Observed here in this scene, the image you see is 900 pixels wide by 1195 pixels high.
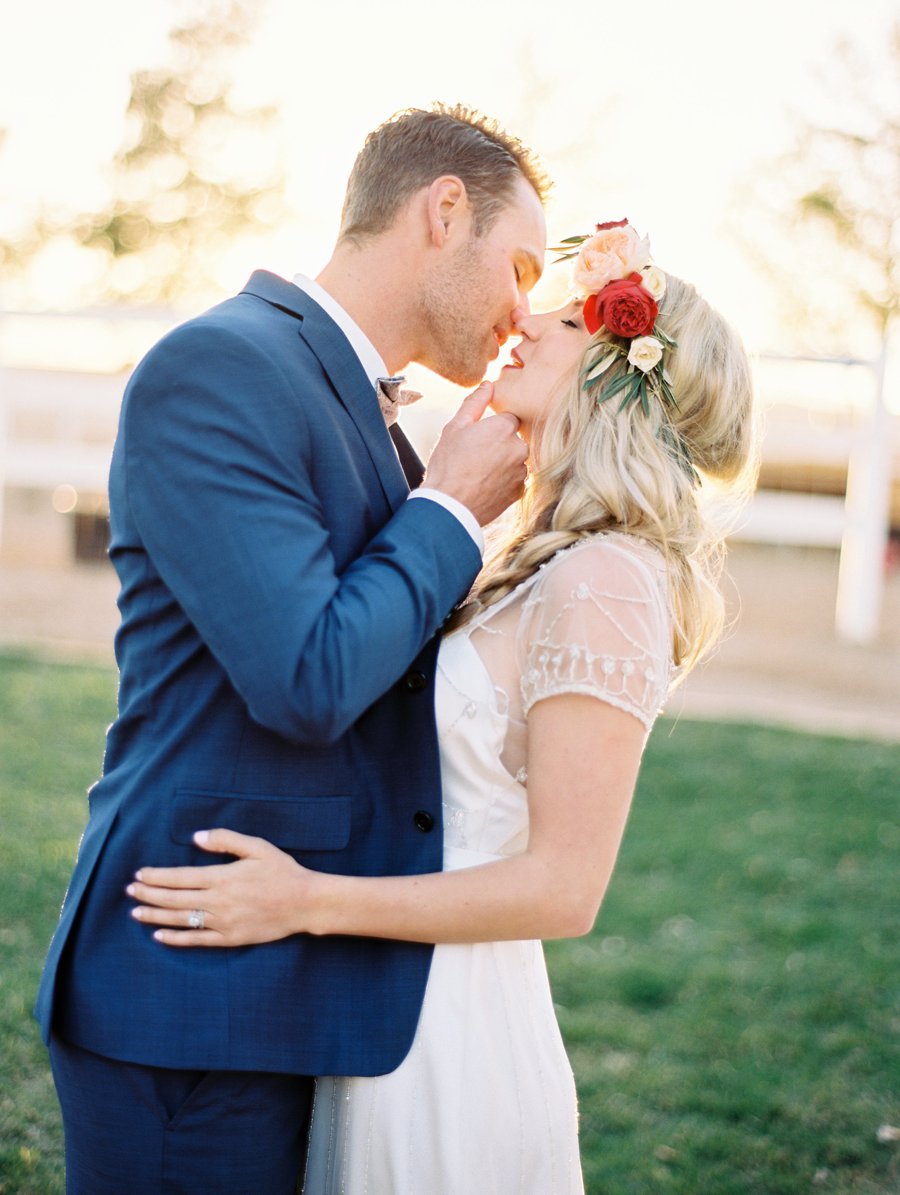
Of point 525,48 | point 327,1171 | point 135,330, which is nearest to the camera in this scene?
point 327,1171

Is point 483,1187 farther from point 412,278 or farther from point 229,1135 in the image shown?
point 412,278

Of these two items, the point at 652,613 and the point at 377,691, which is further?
the point at 652,613

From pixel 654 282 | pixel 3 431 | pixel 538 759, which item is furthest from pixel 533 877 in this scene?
pixel 3 431

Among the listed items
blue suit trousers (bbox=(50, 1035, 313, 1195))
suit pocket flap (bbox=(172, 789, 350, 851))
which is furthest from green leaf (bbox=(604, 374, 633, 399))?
blue suit trousers (bbox=(50, 1035, 313, 1195))

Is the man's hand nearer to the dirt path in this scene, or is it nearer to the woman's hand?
the woman's hand

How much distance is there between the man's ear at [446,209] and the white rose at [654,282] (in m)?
0.37

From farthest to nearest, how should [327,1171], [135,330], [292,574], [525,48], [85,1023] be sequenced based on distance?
1. [135,330]
2. [525,48]
3. [327,1171]
4. [85,1023]
5. [292,574]

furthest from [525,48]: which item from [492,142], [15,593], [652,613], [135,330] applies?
[652,613]

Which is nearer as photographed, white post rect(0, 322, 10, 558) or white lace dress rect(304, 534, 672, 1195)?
white lace dress rect(304, 534, 672, 1195)

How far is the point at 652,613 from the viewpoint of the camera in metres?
2.01

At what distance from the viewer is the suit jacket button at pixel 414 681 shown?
6.52 ft

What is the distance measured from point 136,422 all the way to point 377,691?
515mm

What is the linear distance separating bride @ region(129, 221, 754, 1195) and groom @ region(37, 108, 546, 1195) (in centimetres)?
7

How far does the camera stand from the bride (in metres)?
1.90
